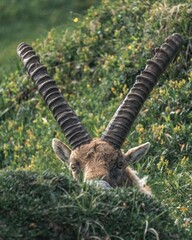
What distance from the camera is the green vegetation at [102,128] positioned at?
9.09 m

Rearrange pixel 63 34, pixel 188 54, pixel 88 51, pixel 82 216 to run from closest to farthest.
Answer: pixel 82 216
pixel 188 54
pixel 88 51
pixel 63 34

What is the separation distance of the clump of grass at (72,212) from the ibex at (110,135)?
2457 mm

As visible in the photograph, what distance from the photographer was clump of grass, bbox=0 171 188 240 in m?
8.97

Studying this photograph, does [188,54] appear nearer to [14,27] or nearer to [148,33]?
[148,33]

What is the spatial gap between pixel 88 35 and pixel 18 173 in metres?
9.77

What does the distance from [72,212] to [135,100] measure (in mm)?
3974

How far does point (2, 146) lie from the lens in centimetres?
1712

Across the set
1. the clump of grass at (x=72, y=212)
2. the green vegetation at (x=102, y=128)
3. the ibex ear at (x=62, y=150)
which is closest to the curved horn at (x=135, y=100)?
the ibex ear at (x=62, y=150)

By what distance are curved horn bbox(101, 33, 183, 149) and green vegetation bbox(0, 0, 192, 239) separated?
0.97 m

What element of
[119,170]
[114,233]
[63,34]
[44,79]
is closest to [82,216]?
[114,233]

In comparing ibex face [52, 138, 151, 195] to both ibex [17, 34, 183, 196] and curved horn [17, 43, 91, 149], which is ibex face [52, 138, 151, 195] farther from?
curved horn [17, 43, 91, 149]

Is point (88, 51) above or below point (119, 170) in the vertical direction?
above

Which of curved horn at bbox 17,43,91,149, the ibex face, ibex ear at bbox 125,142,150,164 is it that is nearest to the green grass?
curved horn at bbox 17,43,91,149

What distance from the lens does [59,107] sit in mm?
12945
